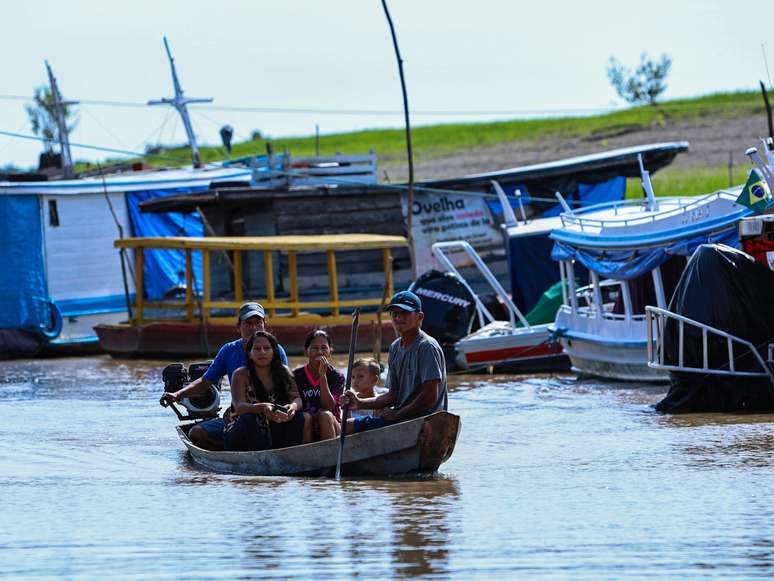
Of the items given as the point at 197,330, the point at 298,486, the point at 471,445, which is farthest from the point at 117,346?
the point at 298,486

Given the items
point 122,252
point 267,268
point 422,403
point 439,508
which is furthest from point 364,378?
point 122,252

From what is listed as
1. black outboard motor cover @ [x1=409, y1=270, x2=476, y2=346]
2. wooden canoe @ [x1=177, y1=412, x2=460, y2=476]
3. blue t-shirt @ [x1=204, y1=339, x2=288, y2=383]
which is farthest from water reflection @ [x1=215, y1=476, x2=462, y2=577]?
black outboard motor cover @ [x1=409, y1=270, x2=476, y2=346]

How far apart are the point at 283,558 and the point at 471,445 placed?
559 centimetres

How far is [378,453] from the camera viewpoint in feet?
38.2

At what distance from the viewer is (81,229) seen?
94.0ft

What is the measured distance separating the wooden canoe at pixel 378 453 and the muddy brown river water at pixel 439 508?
0.57ft

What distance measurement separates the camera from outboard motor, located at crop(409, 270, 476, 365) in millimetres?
22578

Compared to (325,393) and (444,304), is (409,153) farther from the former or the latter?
(325,393)

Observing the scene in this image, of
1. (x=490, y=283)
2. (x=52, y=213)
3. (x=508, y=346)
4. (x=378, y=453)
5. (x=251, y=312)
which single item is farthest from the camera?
(x=52, y=213)

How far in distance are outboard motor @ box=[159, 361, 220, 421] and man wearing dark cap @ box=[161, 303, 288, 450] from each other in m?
0.30

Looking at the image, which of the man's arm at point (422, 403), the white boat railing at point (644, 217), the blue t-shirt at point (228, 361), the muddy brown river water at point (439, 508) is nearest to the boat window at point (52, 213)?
the white boat railing at point (644, 217)

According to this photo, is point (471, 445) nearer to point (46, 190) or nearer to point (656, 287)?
point (656, 287)

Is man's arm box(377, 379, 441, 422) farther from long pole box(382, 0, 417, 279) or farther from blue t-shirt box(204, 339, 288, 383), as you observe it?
long pole box(382, 0, 417, 279)

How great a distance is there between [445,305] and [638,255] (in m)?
4.36
